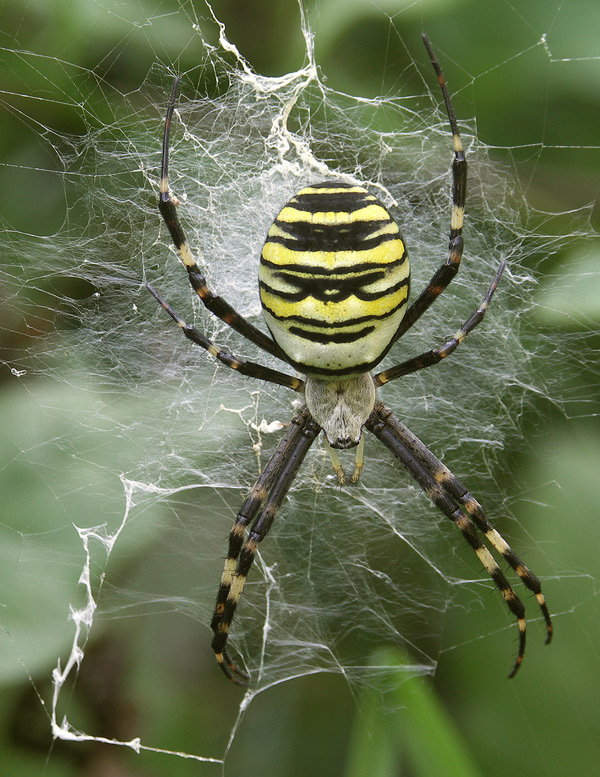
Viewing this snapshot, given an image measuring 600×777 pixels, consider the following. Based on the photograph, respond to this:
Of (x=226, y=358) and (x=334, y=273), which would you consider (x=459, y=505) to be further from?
(x=334, y=273)

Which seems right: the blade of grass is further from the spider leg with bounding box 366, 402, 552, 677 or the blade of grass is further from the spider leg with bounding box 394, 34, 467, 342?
the spider leg with bounding box 394, 34, 467, 342

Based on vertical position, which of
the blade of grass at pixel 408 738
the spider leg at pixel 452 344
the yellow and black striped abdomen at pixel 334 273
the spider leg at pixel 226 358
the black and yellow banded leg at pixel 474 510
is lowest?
the blade of grass at pixel 408 738

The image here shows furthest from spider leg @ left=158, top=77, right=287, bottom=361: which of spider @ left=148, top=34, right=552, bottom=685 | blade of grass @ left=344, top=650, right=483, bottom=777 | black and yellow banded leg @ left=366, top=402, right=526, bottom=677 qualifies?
blade of grass @ left=344, top=650, right=483, bottom=777

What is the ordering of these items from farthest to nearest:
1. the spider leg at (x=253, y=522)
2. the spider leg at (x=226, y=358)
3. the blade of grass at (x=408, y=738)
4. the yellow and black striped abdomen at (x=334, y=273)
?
the spider leg at (x=253, y=522), the spider leg at (x=226, y=358), the blade of grass at (x=408, y=738), the yellow and black striped abdomen at (x=334, y=273)

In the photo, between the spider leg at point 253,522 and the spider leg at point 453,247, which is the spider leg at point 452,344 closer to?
the spider leg at point 453,247

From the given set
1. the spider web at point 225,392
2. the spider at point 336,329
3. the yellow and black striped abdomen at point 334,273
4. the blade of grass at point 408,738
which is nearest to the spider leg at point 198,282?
the spider at point 336,329

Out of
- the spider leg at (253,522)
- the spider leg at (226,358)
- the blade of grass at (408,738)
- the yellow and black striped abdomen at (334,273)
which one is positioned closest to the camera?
the yellow and black striped abdomen at (334,273)

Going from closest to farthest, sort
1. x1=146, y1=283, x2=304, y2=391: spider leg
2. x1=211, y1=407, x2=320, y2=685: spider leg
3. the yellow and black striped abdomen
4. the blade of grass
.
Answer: the yellow and black striped abdomen < the blade of grass < x1=146, y1=283, x2=304, y2=391: spider leg < x1=211, y1=407, x2=320, y2=685: spider leg
